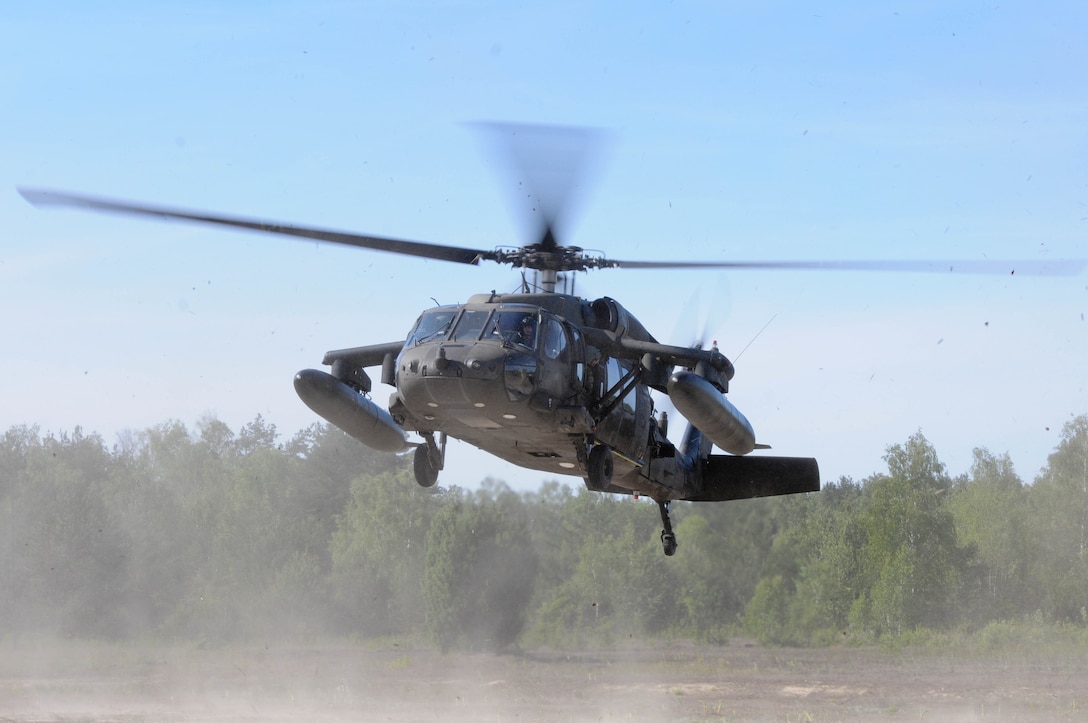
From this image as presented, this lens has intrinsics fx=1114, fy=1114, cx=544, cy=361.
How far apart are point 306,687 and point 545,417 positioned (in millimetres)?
18564

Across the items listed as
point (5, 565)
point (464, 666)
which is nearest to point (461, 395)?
point (464, 666)

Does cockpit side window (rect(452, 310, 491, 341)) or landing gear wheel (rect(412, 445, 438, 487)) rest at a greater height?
cockpit side window (rect(452, 310, 491, 341))

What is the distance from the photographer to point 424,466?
12.6 m

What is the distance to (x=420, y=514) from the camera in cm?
3275

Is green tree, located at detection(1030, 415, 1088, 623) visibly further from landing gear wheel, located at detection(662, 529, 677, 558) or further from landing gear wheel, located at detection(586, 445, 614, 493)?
landing gear wheel, located at detection(586, 445, 614, 493)

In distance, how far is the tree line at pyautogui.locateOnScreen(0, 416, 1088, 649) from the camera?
31.2m

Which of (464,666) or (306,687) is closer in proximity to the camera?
(306,687)

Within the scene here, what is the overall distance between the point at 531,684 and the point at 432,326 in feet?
60.1

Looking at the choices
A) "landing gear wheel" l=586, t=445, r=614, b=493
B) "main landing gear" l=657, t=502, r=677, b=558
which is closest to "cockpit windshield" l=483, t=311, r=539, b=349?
"landing gear wheel" l=586, t=445, r=614, b=493

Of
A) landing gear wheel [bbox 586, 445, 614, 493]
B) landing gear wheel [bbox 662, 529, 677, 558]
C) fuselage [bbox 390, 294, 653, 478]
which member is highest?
fuselage [bbox 390, 294, 653, 478]

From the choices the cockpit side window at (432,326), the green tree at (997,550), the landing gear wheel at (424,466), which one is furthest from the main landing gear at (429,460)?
the green tree at (997,550)

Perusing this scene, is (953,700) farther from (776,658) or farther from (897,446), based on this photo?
(897,446)

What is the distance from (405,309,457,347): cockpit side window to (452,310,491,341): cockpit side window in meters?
0.11

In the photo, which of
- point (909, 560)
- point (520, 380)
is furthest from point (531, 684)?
point (520, 380)
